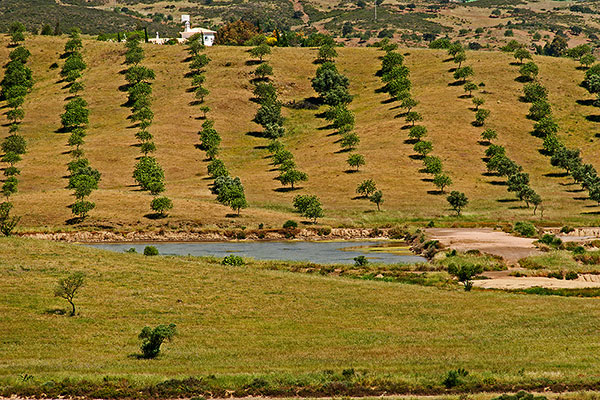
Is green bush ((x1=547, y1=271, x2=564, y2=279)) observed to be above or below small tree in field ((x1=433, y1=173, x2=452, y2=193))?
above

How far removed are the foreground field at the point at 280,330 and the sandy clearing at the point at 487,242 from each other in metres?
23.9

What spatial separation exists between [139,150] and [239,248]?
73380 millimetres

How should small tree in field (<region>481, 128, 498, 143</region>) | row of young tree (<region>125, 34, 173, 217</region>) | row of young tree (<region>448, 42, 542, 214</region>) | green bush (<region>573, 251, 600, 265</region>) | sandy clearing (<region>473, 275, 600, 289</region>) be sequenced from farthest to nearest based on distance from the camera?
small tree in field (<region>481, 128, 498, 143</region>) → row of young tree (<region>448, 42, 542, 214</region>) → row of young tree (<region>125, 34, 173, 217</region>) → green bush (<region>573, 251, 600, 265</region>) → sandy clearing (<region>473, 275, 600, 289</region>)

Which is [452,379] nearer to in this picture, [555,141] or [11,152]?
[11,152]

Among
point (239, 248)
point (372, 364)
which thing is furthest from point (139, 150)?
point (372, 364)

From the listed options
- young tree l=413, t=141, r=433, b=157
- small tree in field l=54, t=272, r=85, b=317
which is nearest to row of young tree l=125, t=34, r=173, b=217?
young tree l=413, t=141, r=433, b=157

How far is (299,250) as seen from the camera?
96312 millimetres

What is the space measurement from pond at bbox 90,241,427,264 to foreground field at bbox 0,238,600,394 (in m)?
20.6

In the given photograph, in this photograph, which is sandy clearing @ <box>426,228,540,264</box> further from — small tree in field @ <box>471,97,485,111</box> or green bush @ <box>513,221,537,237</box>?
small tree in field @ <box>471,97,485,111</box>

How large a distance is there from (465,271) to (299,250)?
32436mm

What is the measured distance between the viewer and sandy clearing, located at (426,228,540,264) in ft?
268

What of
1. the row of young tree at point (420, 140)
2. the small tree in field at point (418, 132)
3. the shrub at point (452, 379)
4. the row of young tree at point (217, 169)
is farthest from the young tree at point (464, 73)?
the shrub at point (452, 379)

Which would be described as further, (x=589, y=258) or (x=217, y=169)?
(x=217, y=169)

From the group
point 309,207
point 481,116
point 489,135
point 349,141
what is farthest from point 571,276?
point 481,116
